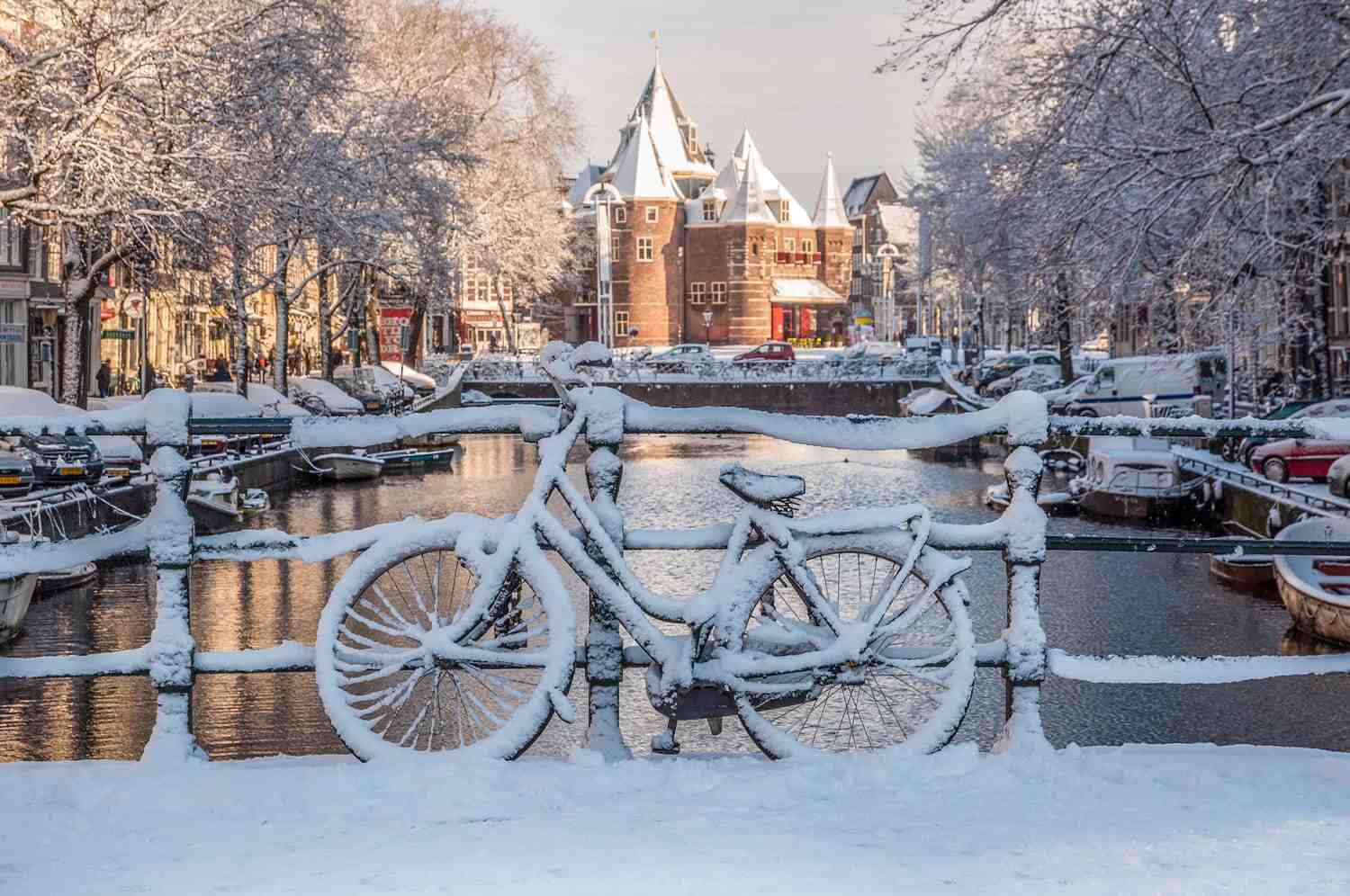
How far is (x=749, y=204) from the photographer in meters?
110

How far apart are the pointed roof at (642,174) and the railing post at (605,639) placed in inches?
4060

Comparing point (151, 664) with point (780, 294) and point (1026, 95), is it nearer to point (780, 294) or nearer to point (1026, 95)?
point (1026, 95)

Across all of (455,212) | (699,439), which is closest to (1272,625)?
(455,212)

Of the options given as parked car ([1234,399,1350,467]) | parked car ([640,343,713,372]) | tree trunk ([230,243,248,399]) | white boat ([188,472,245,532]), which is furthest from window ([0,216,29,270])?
parked car ([640,343,713,372])

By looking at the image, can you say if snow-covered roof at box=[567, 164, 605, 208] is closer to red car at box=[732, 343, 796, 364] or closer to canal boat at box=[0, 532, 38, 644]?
red car at box=[732, 343, 796, 364]

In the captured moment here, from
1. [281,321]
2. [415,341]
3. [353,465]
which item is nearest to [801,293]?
[415,341]

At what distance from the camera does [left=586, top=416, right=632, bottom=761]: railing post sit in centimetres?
539

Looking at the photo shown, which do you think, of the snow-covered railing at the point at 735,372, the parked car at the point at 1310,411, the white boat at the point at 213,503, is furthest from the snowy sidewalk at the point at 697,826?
the snow-covered railing at the point at 735,372

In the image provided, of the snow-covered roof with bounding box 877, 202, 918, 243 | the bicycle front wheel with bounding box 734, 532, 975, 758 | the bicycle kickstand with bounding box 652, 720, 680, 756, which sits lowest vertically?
the bicycle kickstand with bounding box 652, 720, 680, 756

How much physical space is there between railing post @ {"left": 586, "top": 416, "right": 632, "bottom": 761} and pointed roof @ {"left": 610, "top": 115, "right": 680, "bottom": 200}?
103 meters

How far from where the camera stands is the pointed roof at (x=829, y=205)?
389ft

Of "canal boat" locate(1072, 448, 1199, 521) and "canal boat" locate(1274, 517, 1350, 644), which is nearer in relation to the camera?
"canal boat" locate(1274, 517, 1350, 644)

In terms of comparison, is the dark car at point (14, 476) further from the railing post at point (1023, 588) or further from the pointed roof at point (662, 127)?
the pointed roof at point (662, 127)

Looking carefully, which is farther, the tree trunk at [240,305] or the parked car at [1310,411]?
the tree trunk at [240,305]
